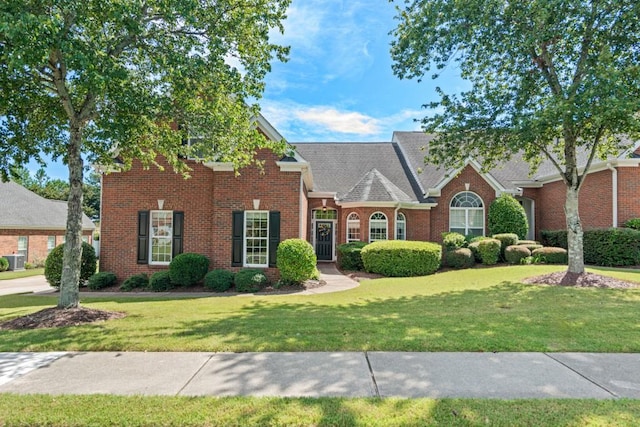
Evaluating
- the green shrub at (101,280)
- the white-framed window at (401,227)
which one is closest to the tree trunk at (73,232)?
A: the green shrub at (101,280)

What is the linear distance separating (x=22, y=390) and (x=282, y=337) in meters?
3.29

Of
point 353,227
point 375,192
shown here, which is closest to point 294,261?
point 353,227

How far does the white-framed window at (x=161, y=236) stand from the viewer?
13.6 metres

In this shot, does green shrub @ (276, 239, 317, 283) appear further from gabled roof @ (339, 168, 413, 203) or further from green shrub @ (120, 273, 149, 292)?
gabled roof @ (339, 168, 413, 203)

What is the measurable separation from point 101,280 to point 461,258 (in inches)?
567

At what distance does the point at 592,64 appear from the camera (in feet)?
33.3

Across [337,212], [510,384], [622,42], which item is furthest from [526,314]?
[337,212]

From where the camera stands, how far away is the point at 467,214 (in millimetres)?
18266

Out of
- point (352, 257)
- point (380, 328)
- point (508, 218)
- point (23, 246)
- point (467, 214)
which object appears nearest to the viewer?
point (380, 328)

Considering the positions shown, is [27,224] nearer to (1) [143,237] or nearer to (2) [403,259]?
(1) [143,237]

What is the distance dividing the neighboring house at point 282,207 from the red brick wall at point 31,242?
18.4 m

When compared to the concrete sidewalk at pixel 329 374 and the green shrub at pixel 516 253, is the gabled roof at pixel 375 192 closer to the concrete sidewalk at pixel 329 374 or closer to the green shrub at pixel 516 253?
the green shrub at pixel 516 253

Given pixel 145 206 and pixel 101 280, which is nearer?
pixel 101 280

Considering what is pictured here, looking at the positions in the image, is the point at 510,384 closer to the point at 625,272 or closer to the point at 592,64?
the point at 592,64
